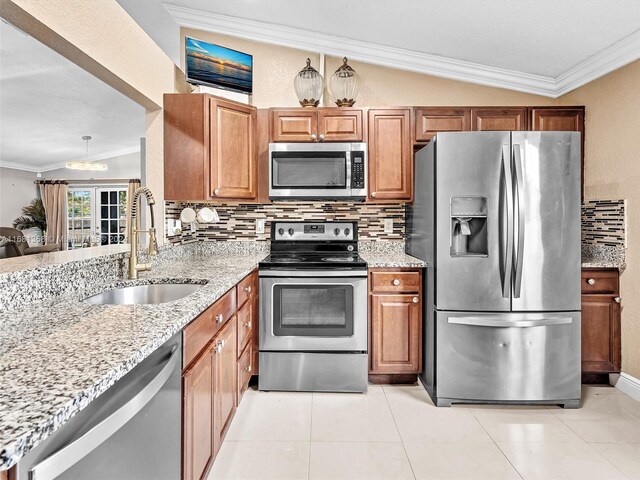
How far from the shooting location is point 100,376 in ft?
2.46

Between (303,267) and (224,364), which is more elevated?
(303,267)

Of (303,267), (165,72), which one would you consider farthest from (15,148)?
(303,267)

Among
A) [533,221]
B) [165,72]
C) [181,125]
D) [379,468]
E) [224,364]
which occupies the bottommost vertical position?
[379,468]

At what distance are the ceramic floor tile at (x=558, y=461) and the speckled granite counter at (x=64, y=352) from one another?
1689mm

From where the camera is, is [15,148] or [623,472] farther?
[15,148]

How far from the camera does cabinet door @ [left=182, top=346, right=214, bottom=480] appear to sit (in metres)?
1.31

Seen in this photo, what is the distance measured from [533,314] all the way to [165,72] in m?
2.98

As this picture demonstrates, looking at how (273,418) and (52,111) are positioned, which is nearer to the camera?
(273,418)

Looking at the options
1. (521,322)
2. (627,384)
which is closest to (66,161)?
(521,322)

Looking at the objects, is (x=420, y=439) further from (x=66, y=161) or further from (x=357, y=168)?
(x=66, y=161)

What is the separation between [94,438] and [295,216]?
2611 mm

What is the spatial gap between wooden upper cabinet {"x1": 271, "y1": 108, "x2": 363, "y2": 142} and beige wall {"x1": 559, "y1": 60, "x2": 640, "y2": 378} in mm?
1780

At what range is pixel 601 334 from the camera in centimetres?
269

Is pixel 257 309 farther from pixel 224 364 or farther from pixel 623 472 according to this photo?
pixel 623 472
